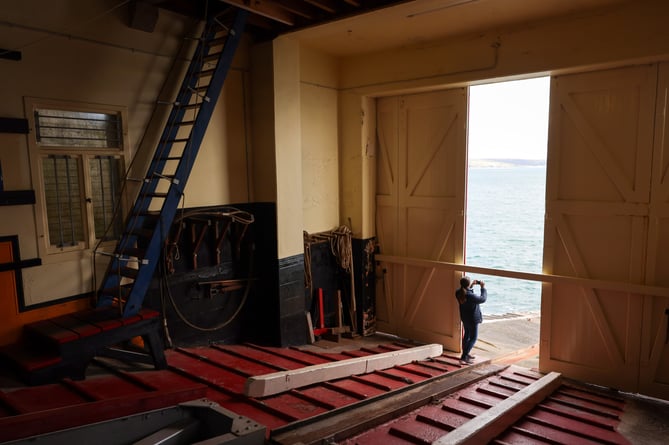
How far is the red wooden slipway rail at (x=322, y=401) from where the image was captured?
279 centimetres

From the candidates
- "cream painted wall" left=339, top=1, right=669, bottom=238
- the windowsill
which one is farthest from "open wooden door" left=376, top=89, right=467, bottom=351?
Answer: the windowsill

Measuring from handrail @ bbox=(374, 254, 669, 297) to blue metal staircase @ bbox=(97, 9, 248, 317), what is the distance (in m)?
3.95

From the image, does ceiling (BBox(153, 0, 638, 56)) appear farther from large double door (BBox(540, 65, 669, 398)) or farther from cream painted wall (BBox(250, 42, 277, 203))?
large double door (BBox(540, 65, 669, 398))

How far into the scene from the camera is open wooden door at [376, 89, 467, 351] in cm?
671

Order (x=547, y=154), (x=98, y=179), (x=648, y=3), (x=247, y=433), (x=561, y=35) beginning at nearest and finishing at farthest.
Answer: (x=247, y=433)
(x=98, y=179)
(x=648, y=3)
(x=561, y=35)
(x=547, y=154)

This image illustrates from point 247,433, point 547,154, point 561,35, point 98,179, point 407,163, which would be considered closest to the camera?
point 247,433

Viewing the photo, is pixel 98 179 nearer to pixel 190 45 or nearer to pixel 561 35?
pixel 190 45

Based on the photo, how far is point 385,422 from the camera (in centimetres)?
335

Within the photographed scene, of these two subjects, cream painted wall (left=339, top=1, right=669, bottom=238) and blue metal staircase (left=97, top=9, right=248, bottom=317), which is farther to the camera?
cream painted wall (left=339, top=1, right=669, bottom=238)

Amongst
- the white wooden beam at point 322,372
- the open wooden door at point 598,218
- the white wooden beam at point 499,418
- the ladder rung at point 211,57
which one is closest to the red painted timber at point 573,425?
the white wooden beam at point 499,418

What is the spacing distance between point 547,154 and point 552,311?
2.06 metres

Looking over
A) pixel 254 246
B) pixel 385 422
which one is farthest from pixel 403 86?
pixel 385 422

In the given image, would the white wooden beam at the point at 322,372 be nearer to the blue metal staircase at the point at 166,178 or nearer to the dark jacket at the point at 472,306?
the dark jacket at the point at 472,306

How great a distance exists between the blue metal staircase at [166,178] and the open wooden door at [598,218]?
4.13m
